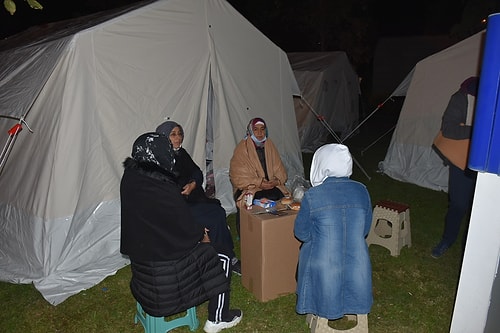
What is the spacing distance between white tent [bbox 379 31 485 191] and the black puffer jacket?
522 centimetres

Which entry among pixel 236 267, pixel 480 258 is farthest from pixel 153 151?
pixel 480 258

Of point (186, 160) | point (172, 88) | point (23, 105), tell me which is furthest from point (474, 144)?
point (23, 105)

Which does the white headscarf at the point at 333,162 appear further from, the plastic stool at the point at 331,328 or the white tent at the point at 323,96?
the white tent at the point at 323,96

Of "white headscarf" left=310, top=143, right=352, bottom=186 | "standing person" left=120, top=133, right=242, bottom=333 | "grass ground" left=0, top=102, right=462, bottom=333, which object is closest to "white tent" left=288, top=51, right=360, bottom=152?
"grass ground" left=0, top=102, right=462, bottom=333

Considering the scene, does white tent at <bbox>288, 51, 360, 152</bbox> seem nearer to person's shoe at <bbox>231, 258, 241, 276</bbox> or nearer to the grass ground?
the grass ground

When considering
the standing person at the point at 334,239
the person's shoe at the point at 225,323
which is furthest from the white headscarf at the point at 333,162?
the person's shoe at the point at 225,323

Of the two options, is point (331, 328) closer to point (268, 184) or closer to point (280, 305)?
point (280, 305)

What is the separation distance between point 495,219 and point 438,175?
4875mm

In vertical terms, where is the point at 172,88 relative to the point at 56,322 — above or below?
above

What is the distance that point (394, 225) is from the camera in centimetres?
419

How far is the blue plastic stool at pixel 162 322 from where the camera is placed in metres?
2.75

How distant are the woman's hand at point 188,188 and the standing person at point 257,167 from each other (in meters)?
0.44

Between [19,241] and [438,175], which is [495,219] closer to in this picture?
[19,241]

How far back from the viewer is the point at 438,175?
6.70m
